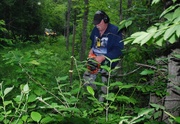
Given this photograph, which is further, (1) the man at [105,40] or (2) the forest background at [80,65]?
(1) the man at [105,40]

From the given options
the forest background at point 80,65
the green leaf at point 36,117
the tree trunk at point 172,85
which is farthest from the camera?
the tree trunk at point 172,85

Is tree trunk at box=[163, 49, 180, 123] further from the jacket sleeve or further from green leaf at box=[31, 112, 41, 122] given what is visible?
green leaf at box=[31, 112, 41, 122]

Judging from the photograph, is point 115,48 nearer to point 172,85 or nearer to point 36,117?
point 172,85

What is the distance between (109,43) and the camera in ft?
14.2

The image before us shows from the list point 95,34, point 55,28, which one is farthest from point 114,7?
point 55,28

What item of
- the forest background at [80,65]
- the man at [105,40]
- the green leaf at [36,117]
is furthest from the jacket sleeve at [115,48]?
the green leaf at [36,117]

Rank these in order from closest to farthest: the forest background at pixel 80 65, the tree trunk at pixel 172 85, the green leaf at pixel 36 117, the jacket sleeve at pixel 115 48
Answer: the green leaf at pixel 36 117 → the forest background at pixel 80 65 → the tree trunk at pixel 172 85 → the jacket sleeve at pixel 115 48

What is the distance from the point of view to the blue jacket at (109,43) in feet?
13.8

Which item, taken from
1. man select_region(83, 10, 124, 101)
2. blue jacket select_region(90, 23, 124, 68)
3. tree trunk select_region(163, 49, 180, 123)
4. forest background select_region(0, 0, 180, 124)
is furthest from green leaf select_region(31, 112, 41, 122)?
blue jacket select_region(90, 23, 124, 68)

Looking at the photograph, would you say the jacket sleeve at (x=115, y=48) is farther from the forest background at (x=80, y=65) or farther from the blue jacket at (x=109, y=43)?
the forest background at (x=80, y=65)

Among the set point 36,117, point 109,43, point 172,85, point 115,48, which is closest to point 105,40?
point 109,43

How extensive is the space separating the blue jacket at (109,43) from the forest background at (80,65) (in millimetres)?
266

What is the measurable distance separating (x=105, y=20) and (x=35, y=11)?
27375 millimetres

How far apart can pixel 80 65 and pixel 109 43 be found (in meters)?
2.02
